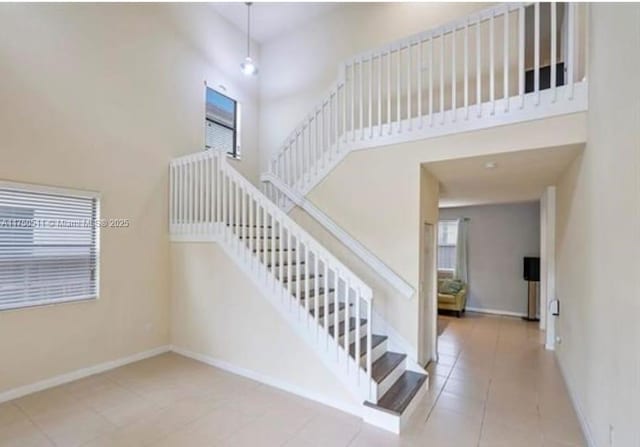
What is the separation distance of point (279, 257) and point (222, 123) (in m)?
3.28

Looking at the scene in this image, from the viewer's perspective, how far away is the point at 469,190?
546 cm

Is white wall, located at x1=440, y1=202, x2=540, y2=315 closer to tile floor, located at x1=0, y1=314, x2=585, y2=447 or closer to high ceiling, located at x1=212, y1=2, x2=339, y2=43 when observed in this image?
tile floor, located at x1=0, y1=314, x2=585, y2=447

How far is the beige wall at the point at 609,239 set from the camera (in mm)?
1765

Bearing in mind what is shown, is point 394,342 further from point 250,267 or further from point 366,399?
point 250,267

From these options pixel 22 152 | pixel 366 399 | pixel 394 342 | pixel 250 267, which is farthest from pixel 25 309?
pixel 394 342

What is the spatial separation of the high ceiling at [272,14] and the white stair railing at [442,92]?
1.94m

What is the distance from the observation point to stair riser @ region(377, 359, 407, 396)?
3133 millimetres

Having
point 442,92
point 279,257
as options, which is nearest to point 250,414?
point 279,257

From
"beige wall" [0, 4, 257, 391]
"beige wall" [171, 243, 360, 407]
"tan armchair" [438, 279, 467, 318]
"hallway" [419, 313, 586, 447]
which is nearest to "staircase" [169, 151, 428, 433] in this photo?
"beige wall" [171, 243, 360, 407]

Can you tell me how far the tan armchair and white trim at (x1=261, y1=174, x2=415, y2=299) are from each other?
3.96 metres

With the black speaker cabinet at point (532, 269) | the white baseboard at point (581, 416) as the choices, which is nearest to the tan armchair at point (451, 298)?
the black speaker cabinet at point (532, 269)

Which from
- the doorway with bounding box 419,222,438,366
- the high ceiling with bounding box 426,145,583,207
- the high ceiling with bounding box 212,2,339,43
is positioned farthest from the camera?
the high ceiling with bounding box 212,2,339,43

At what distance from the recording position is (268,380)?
11.9 ft

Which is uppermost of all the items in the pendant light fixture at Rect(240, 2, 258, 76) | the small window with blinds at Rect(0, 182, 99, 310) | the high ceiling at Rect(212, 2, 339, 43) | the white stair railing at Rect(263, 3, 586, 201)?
the high ceiling at Rect(212, 2, 339, 43)
